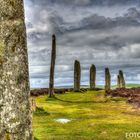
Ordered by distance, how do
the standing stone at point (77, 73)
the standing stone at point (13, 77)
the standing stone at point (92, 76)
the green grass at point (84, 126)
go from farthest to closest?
the standing stone at point (92, 76) → the standing stone at point (77, 73) → the green grass at point (84, 126) → the standing stone at point (13, 77)

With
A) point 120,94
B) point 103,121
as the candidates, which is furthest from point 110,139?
point 120,94

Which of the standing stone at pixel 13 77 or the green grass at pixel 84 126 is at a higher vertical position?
the standing stone at pixel 13 77

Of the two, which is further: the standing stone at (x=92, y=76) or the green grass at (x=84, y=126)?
the standing stone at (x=92, y=76)

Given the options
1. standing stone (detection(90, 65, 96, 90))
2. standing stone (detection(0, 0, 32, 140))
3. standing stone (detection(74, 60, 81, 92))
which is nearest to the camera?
standing stone (detection(0, 0, 32, 140))

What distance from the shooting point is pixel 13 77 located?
8.24 m

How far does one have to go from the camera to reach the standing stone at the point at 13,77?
8219 mm

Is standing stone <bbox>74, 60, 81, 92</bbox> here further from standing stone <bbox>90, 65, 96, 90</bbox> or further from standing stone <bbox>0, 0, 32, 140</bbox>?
standing stone <bbox>0, 0, 32, 140</bbox>

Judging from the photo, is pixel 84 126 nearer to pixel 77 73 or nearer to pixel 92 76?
pixel 77 73

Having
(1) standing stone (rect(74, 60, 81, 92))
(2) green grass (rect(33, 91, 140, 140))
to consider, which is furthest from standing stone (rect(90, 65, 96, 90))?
(2) green grass (rect(33, 91, 140, 140))

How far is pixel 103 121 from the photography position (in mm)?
24109

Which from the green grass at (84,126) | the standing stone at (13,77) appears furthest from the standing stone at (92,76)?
the standing stone at (13,77)

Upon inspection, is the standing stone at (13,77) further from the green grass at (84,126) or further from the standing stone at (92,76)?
the standing stone at (92,76)

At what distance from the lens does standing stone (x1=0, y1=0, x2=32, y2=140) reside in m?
8.22

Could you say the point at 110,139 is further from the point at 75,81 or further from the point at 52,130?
the point at 75,81
